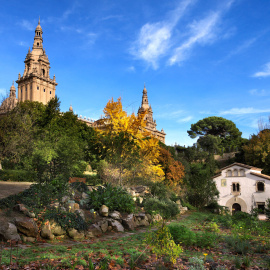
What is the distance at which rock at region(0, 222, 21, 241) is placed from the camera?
21.2ft

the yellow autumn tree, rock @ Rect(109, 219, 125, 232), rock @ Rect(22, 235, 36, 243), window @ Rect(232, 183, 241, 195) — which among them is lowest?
window @ Rect(232, 183, 241, 195)

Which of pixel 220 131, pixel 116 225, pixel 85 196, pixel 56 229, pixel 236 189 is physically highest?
pixel 220 131

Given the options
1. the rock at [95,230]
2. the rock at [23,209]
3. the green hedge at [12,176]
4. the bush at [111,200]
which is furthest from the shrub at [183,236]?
the green hedge at [12,176]

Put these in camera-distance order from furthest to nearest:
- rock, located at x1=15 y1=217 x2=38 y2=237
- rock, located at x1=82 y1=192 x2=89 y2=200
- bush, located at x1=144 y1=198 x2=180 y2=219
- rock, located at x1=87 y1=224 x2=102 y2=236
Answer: bush, located at x1=144 y1=198 x2=180 y2=219
rock, located at x1=82 y1=192 x2=89 y2=200
rock, located at x1=87 y1=224 x2=102 y2=236
rock, located at x1=15 y1=217 x2=38 y2=237

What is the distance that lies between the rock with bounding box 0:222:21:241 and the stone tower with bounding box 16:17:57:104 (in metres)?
67.7

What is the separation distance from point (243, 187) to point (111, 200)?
21.8 m

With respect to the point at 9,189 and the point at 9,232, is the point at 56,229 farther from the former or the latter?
the point at 9,189

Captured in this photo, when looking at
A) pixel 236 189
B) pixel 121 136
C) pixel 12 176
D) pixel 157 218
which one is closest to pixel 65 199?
pixel 157 218

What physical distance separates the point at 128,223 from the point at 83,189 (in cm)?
337

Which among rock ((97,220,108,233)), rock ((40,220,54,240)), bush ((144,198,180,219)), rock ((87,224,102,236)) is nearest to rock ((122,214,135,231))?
rock ((97,220,108,233))

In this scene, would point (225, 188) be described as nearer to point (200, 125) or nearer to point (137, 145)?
point (137, 145)

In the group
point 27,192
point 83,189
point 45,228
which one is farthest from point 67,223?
point 83,189

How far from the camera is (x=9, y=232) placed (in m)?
6.60

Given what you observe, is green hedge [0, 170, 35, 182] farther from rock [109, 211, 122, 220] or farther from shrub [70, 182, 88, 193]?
rock [109, 211, 122, 220]
